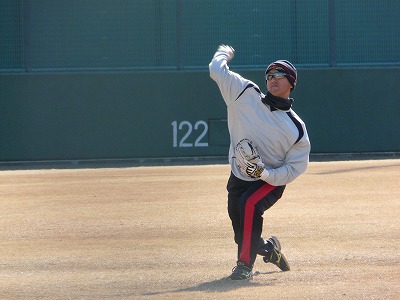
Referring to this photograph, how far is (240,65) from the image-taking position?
64.2 ft

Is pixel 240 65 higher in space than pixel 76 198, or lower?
higher

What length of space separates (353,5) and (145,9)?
4726mm

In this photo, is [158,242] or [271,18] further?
[271,18]

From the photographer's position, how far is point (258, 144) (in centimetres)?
652

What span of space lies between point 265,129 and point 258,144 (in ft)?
0.41

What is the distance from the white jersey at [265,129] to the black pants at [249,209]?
97 millimetres

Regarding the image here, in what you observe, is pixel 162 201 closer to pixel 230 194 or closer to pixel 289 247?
pixel 289 247

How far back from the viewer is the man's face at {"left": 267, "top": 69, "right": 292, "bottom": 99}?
6.45 meters

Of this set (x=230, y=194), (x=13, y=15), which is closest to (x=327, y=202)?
(x=230, y=194)

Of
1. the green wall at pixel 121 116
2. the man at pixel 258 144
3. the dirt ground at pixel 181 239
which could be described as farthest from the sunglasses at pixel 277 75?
the green wall at pixel 121 116

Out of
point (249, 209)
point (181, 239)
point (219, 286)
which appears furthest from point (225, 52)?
point (181, 239)

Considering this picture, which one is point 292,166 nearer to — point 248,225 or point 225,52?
point 248,225

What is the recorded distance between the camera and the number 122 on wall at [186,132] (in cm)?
1892

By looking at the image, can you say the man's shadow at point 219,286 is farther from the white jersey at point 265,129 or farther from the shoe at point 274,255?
the white jersey at point 265,129
